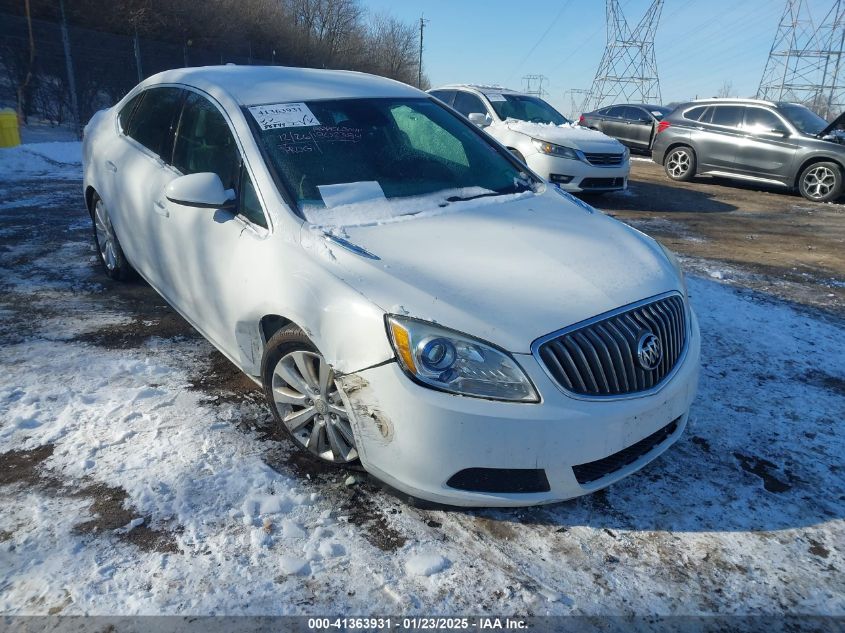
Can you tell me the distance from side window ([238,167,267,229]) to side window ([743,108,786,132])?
34.6ft

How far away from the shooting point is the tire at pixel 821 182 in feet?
32.3

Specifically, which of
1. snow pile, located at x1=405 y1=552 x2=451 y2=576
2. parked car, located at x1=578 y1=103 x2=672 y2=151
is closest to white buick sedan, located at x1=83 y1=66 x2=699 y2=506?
snow pile, located at x1=405 y1=552 x2=451 y2=576

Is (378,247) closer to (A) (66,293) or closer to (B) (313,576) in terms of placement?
(B) (313,576)

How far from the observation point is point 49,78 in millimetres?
14688

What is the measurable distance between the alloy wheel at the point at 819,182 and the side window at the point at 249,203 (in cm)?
1060

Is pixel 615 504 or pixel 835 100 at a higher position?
pixel 835 100

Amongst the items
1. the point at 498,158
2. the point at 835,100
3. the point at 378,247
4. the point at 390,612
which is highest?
the point at 835,100

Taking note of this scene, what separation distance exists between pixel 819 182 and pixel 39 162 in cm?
1361

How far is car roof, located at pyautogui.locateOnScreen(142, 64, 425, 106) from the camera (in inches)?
128

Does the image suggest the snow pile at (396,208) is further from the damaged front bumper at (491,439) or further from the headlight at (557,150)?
the headlight at (557,150)

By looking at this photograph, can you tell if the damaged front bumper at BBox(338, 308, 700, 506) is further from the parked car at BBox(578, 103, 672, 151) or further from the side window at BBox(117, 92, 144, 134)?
the parked car at BBox(578, 103, 672, 151)

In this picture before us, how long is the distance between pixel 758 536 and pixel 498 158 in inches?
97.1

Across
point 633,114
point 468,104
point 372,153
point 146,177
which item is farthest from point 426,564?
point 633,114

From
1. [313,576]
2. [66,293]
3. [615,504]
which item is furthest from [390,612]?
[66,293]
